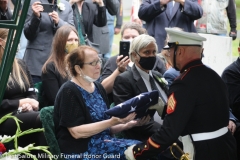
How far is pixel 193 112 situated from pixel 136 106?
55 centimetres

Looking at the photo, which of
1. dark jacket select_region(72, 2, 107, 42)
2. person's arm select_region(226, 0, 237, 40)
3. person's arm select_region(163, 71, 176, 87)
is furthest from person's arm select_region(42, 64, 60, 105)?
person's arm select_region(226, 0, 237, 40)

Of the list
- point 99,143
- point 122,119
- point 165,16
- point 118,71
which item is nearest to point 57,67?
point 118,71

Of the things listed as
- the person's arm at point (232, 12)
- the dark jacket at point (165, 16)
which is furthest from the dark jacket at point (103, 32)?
the person's arm at point (232, 12)

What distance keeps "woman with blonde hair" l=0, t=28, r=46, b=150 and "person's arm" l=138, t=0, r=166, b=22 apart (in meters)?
2.52

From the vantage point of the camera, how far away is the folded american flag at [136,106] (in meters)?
3.58

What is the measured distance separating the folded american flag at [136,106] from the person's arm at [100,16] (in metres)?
3.26

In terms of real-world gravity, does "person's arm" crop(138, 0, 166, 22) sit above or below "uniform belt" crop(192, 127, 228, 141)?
above

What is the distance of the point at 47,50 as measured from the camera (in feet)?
19.9

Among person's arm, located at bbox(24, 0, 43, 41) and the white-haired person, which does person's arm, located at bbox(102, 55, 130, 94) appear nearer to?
the white-haired person

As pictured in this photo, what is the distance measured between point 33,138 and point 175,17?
325 centimetres

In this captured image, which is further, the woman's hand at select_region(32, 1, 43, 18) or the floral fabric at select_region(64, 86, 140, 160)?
the woman's hand at select_region(32, 1, 43, 18)

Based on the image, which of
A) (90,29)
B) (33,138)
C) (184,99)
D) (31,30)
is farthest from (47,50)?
(184,99)

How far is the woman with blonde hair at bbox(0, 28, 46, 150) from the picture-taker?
441cm

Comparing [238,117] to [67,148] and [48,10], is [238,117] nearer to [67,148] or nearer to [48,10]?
[67,148]
